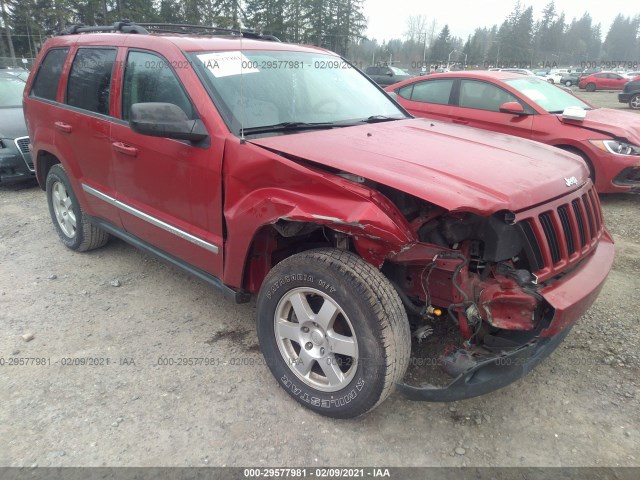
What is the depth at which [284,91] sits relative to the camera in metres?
3.08

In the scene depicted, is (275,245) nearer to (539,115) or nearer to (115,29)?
(115,29)

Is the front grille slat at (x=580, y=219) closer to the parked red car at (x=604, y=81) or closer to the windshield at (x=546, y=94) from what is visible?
the windshield at (x=546, y=94)

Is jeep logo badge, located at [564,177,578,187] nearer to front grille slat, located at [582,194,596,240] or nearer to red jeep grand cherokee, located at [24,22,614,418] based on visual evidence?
red jeep grand cherokee, located at [24,22,614,418]

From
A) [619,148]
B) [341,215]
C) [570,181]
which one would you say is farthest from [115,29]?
[619,148]

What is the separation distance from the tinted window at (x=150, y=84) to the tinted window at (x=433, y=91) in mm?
4900

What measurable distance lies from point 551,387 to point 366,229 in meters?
1.58

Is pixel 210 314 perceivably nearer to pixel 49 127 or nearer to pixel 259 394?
pixel 259 394

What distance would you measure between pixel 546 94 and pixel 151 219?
5.84 metres

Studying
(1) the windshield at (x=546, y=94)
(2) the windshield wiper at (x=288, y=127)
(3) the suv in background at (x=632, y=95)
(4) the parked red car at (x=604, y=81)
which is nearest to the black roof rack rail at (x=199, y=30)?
(2) the windshield wiper at (x=288, y=127)

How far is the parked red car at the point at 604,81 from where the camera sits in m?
31.8

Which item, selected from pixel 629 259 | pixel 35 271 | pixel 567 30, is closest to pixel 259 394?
pixel 35 271

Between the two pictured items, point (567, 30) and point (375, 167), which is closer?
point (375, 167)

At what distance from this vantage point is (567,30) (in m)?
94.7

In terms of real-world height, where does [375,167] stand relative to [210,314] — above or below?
above
